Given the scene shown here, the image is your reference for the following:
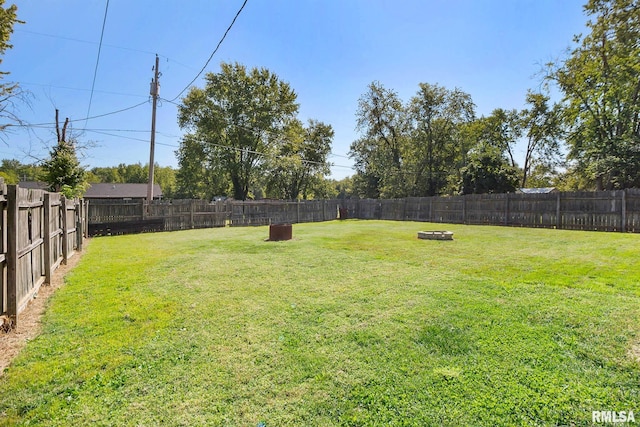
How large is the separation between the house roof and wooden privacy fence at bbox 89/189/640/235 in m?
25.7

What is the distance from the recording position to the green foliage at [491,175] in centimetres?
2372

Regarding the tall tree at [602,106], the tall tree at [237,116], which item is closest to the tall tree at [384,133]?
the tall tree at [237,116]

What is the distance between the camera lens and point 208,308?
3.90 m

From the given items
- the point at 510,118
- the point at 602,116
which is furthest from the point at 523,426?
the point at 510,118

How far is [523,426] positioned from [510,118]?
40.3 meters

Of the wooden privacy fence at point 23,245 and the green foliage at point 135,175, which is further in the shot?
the green foliage at point 135,175

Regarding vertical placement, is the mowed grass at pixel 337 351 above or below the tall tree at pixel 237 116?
below

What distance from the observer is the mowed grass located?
2.01m

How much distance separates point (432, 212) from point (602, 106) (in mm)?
14330

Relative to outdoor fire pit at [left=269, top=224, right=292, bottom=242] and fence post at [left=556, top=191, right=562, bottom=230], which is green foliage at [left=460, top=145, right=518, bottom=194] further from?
outdoor fire pit at [left=269, top=224, right=292, bottom=242]

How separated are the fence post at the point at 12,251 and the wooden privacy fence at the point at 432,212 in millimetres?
11093

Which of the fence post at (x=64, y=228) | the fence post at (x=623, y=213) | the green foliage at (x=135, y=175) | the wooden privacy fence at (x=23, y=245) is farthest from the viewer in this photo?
the green foliage at (x=135, y=175)

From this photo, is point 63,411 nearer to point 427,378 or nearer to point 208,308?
point 208,308

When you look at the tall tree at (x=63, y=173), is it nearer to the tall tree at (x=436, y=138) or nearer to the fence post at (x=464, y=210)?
the fence post at (x=464, y=210)
